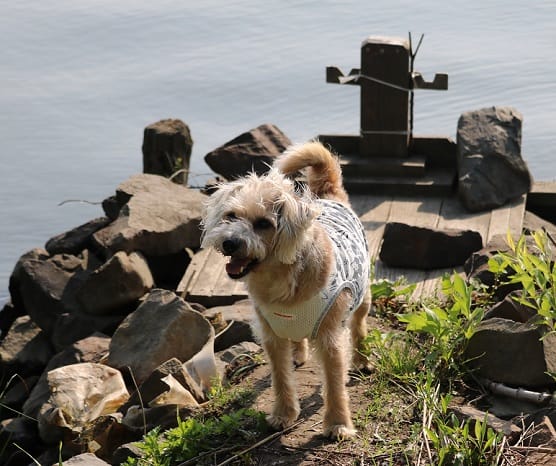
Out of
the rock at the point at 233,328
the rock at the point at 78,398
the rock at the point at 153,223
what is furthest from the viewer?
the rock at the point at 153,223

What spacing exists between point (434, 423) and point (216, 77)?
8539mm

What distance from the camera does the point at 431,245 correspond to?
7.62 m

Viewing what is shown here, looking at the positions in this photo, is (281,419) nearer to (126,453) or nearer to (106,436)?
(126,453)

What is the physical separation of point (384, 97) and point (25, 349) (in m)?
3.71

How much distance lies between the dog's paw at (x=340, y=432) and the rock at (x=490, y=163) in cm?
371

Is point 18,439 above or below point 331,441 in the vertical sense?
below

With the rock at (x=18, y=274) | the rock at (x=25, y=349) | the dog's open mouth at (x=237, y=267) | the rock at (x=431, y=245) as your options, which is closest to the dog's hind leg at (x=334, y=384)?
the dog's open mouth at (x=237, y=267)

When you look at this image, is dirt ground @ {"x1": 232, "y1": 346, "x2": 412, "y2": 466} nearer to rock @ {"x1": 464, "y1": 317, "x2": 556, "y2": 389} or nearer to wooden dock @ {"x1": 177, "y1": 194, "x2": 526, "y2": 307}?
rock @ {"x1": 464, "y1": 317, "x2": 556, "y2": 389}

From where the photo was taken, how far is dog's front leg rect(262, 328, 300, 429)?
17.9 feet

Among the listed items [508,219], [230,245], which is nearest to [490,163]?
[508,219]

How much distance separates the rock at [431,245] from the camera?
25.0ft

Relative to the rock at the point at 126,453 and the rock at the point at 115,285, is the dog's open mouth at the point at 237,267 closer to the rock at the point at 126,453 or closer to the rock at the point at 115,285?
the rock at the point at 126,453

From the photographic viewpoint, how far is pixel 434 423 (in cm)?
526

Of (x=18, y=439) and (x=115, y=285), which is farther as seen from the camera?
(x=115, y=285)
